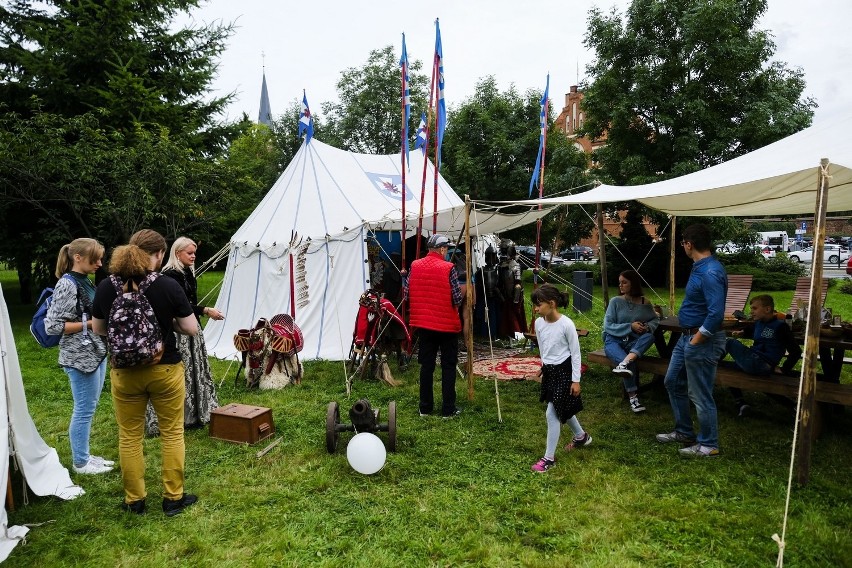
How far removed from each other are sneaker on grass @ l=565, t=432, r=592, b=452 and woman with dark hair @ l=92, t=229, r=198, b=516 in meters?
2.42

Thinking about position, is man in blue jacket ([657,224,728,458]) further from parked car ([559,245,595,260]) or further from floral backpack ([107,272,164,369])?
parked car ([559,245,595,260])

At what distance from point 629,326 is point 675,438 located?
1214 mm

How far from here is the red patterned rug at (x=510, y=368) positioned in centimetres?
584

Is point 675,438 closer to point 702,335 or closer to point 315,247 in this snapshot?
point 702,335

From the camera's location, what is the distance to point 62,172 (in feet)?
28.0

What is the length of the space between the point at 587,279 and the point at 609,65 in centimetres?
742

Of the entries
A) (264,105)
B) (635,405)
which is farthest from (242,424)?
(264,105)

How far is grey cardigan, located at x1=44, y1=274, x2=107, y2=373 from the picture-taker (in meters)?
3.12

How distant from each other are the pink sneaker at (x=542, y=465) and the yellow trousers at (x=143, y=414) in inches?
80.7

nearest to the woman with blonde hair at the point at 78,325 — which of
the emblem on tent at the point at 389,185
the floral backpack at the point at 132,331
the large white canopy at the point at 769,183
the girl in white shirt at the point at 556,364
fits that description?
the floral backpack at the point at 132,331

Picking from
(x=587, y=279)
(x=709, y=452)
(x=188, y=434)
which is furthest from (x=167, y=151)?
(x=709, y=452)

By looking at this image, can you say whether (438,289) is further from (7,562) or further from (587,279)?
(587,279)

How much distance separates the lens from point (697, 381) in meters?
3.42

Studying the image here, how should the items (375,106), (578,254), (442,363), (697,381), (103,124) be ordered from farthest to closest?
(578,254), (375,106), (103,124), (442,363), (697,381)
